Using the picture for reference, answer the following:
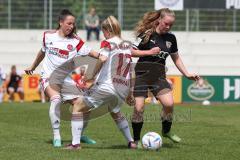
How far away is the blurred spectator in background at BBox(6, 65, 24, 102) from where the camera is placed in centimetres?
2824

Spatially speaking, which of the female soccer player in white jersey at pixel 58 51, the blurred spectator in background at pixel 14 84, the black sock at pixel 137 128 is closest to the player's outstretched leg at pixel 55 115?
the female soccer player in white jersey at pixel 58 51

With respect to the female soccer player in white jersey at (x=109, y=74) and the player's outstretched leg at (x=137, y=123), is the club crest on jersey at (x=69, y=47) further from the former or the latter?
the player's outstretched leg at (x=137, y=123)

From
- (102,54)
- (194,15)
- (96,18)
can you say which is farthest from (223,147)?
(194,15)

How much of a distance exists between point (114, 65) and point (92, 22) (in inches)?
860

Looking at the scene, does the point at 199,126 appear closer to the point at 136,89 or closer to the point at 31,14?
the point at 136,89

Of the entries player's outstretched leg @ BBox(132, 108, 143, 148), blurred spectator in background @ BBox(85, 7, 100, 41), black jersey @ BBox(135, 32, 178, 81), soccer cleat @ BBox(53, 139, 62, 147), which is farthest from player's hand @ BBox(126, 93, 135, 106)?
blurred spectator in background @ BBox(85, 7, 100, 41)

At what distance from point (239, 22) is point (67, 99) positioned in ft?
79.2

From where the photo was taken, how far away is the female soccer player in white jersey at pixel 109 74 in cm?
969

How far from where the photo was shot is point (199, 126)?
49.1 ft

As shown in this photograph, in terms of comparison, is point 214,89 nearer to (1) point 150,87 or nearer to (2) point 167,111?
(2) point 167,111

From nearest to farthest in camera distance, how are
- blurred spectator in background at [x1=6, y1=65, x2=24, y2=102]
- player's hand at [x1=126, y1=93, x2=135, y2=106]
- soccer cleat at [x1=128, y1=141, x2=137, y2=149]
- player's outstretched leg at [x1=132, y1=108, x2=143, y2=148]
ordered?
1. soccer cleat at [x1=128, y1=141, x2=137, y2=149]
2. player's outstretched leg at [x1=132, y1=108, x2=143, y2=148]
3. player's hand at [x1=126, y1=93, x2=135, y2=106]
4. blurred spectator in background at [x1=6, y1=65, x2=24, y2=102]

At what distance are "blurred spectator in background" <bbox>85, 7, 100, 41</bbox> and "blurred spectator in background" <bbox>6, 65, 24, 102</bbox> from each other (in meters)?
4.84

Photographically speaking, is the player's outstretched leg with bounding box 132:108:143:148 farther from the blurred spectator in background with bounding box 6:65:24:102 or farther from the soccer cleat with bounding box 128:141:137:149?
the blurred spectator in background with bounding box 6:65:24:102

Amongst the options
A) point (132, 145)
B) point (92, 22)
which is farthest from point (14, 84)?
point (132, 145)
